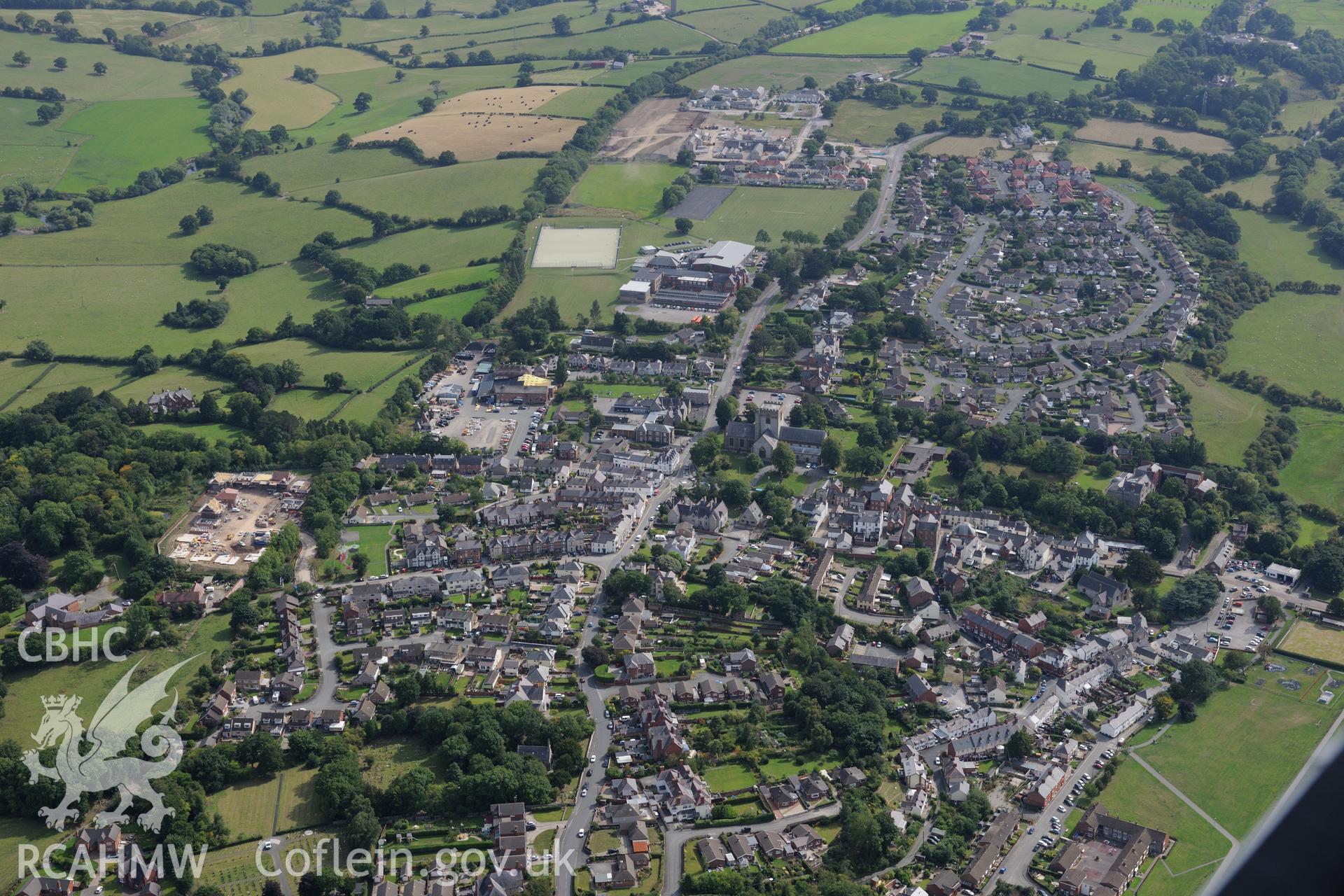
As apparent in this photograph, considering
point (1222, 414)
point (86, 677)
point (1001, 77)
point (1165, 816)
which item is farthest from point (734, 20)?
point (1165, 816)

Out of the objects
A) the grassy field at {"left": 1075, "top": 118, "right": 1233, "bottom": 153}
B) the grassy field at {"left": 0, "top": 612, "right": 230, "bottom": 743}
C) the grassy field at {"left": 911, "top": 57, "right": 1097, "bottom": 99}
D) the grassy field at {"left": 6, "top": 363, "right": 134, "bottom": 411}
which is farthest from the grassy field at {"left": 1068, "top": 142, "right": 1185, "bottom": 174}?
the grassy field at {"left": 0, "top": 612, "right": 230, "bottom": 743}

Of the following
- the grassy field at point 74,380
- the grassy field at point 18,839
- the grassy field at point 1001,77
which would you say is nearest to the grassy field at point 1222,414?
the grassy field at point 18,839

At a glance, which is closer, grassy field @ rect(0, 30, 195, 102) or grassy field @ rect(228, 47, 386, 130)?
grassy field @ rect(228, 47, 386, 130)

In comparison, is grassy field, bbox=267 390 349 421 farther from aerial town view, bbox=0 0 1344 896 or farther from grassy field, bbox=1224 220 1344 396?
grassy field, bbox=1224 220 1344 396

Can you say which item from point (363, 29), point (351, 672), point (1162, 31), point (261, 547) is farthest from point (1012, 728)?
point (363, 29)

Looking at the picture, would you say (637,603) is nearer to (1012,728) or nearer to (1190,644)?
(1012,728)

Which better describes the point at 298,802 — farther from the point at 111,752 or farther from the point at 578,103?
the point at 578,103
